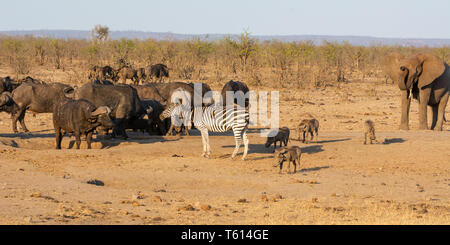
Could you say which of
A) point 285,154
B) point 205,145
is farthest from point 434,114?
point 285,154

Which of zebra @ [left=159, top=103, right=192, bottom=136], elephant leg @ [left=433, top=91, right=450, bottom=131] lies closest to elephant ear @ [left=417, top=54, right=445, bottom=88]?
elephant leg @ [left=433, top=91, right=450, bottom=131]

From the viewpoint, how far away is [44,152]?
1270 cm

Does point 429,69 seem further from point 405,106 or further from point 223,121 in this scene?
point 223,121

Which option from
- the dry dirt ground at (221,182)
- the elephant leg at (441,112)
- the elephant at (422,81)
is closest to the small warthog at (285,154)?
the dry dirt ground at (221,182)

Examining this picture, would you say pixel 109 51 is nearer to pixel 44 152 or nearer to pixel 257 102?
pixel 257 102

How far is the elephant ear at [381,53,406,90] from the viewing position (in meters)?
16.6

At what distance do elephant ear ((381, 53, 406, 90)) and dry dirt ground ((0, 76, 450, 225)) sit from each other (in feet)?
4.76

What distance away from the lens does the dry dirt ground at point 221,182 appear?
822 centimetres

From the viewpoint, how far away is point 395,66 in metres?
17.1

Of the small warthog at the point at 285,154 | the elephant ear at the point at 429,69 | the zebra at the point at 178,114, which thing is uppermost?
the elephant ear at the point at 429,69

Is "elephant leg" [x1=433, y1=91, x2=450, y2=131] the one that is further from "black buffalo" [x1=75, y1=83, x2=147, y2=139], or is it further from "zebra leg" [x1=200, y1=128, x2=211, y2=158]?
"black buffalo" [x1=75, y1=83, x2=147, y2=139]

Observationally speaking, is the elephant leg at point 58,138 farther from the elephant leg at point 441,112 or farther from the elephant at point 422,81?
the elephant leg at point 441,112

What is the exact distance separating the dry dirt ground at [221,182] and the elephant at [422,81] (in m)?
1.02

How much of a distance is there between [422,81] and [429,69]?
36 cm
